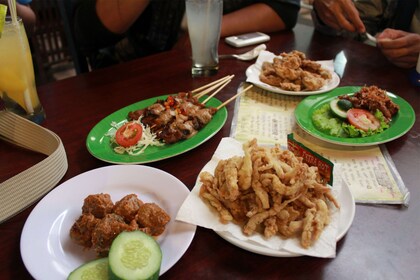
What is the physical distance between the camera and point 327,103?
1819 millimetres

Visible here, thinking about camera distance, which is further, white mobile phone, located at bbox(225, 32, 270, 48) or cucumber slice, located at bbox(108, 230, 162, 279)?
white mobile phone, located at bbox(225, 32, 270, 48)

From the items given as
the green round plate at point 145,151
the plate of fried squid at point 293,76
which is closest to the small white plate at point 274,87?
the plate of fried squid at point 293,76

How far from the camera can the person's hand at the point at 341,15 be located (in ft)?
8.26

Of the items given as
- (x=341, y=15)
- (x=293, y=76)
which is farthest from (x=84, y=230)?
(x=341, y=15)

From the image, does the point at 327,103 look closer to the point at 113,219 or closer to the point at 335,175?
the point at 335,175

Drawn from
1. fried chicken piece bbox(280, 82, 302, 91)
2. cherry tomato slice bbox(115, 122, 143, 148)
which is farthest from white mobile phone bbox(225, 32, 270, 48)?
cherry tomato slice bbox(115, 122, 143, 148)

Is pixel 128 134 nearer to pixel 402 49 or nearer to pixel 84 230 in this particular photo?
pixel 84 230

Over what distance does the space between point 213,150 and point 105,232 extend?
658mm

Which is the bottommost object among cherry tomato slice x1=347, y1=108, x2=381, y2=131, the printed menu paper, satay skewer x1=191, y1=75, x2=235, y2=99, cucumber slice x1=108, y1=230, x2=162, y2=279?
the printed menu paper

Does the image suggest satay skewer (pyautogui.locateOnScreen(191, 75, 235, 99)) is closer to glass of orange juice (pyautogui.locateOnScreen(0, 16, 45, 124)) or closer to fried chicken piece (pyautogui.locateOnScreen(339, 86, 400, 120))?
fried chicken piece (pyautogui.locateOnScreen(339, 86, 400, 120))

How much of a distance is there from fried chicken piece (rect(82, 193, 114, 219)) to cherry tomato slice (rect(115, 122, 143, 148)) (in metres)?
0.44

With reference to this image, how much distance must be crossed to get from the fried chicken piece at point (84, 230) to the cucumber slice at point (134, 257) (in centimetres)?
15

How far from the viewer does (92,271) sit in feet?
3.03

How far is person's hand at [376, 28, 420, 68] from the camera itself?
2.18 meters
